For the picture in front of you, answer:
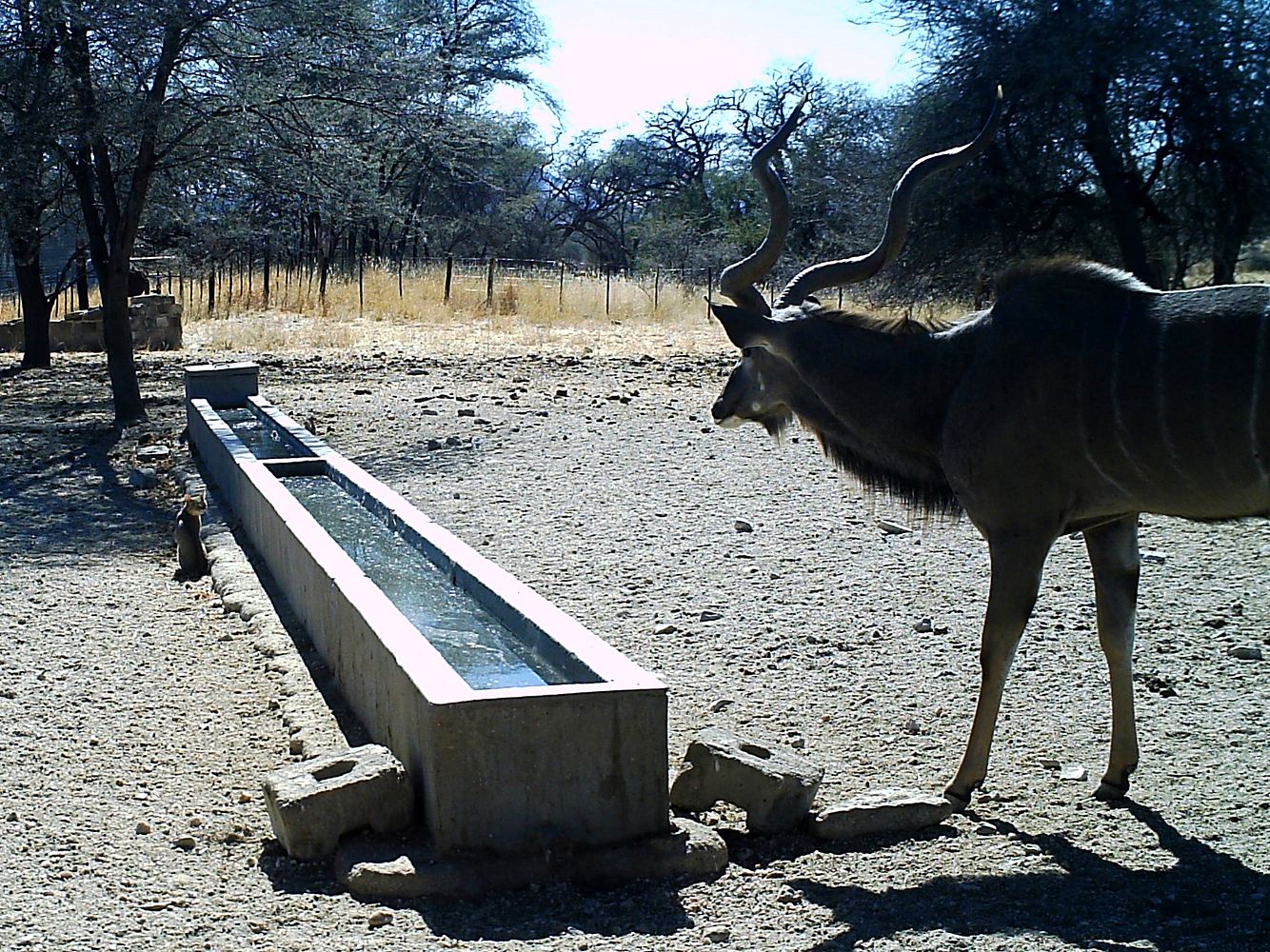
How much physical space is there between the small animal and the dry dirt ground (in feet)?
0.47

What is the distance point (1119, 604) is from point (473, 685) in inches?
87.0

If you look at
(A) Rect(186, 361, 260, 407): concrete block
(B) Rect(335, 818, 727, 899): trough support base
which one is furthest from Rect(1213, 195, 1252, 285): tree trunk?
(B) Rect(335, 818, 727, 899): trough support base

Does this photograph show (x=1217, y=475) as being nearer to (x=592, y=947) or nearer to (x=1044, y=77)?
(x=592, y=947)

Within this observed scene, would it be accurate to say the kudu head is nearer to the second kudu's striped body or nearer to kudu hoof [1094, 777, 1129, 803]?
the second kudu's striped body

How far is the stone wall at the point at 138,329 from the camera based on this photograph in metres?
20.8

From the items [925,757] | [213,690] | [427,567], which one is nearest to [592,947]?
[925,757]

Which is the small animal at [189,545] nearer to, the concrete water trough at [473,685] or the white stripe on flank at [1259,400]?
the concrete water trough at [473,685]

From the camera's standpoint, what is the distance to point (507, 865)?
415cm

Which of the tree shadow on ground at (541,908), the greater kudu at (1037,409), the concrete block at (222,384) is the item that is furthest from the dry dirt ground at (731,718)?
the concrete block at (222,384)

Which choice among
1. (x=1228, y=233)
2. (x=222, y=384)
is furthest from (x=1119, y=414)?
(x=1228, y=233)

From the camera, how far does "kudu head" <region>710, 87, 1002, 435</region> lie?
5586mm

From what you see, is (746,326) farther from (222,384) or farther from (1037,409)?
(222,384)

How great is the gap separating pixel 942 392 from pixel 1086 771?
1355 mm

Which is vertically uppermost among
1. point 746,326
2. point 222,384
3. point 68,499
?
point 746,326
